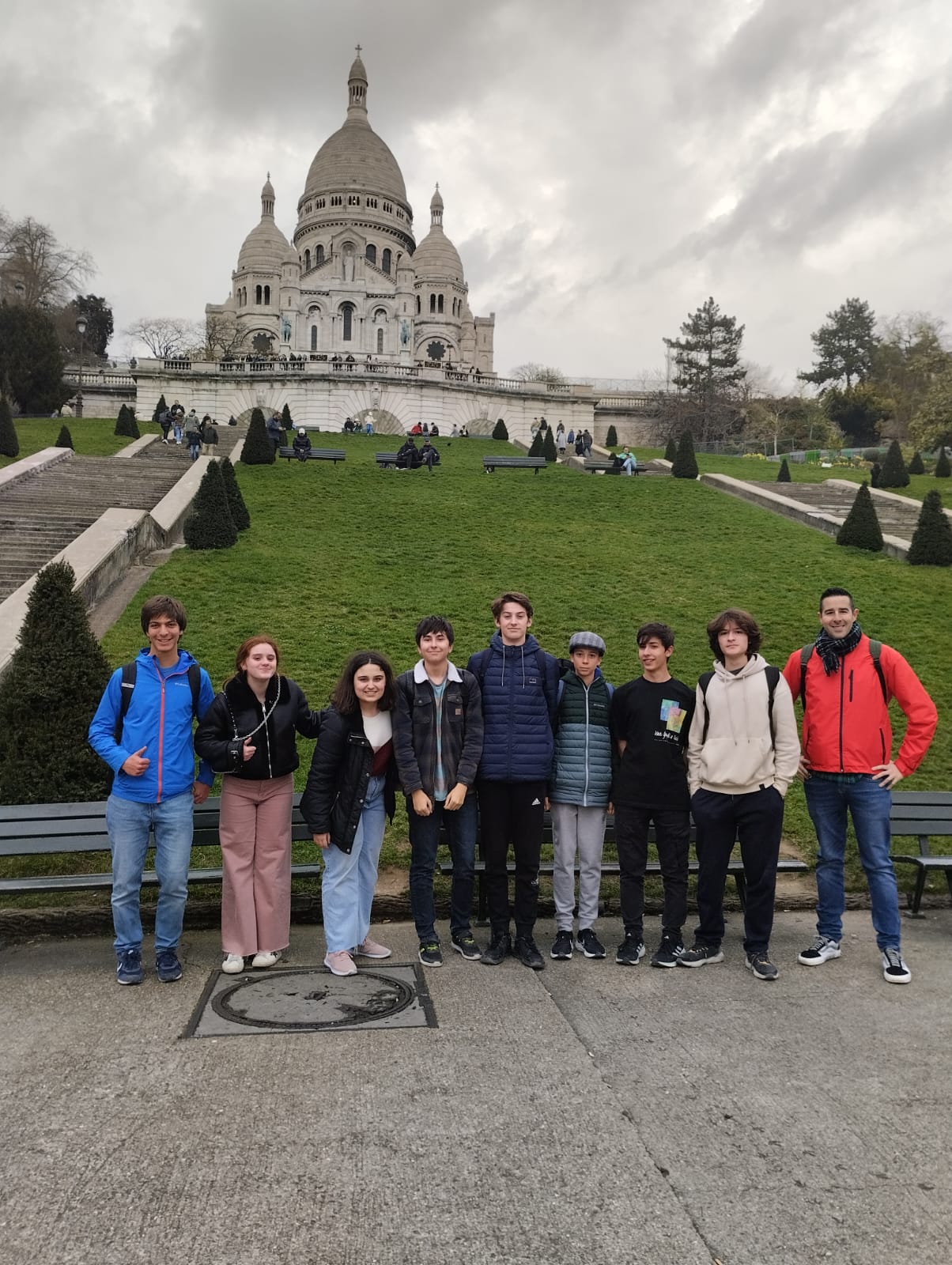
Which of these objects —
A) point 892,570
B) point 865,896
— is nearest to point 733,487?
point 892,570

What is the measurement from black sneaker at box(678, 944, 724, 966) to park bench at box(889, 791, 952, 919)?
5.24ft

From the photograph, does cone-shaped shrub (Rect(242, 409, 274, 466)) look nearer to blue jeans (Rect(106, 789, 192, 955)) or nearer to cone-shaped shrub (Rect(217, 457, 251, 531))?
cone-shaped shrub (Rect(217, 457, 251, 531))

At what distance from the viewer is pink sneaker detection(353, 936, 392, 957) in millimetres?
4852

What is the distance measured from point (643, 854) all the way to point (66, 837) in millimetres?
3270

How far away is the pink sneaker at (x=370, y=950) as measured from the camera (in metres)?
4.85

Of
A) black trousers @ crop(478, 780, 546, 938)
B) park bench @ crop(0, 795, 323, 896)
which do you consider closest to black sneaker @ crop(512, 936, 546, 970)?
black trousers @ crop(478, 780, 546, 938)

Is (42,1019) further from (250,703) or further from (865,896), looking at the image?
(865,896)

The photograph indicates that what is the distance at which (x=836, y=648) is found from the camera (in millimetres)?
5039

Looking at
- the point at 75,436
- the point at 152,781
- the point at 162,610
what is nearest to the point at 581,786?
the point at 152,781

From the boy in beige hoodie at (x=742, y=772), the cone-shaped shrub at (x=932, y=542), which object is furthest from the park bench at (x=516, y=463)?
the boy in beige hoodie at (x=742, y=772)

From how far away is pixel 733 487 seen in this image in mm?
26359

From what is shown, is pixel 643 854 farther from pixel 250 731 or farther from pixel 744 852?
pixel 250 731

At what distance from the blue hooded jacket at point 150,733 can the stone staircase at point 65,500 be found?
1003cm

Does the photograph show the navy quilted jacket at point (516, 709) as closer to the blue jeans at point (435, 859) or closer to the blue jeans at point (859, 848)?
the blue jeans at point (435, 859)
